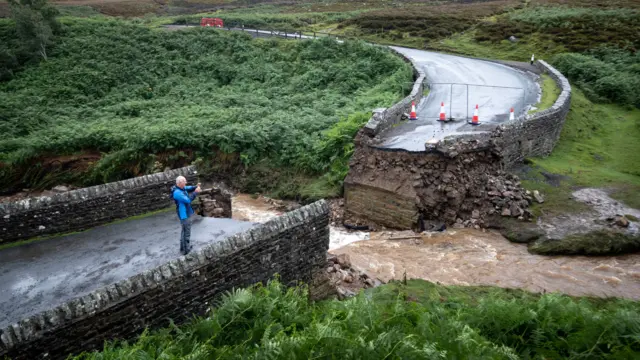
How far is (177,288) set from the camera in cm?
662

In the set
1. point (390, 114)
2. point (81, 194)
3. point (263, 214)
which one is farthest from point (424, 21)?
point (81, 194)

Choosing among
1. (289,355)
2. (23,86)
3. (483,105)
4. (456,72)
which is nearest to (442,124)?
A: (483,105)

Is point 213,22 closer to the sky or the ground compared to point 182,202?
A: closer to the sky

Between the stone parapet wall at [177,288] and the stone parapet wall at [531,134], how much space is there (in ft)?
33.6

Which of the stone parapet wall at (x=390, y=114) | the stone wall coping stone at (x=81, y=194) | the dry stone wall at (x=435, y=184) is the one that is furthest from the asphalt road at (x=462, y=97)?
the stone wall coping stone at (x=81, y=194)

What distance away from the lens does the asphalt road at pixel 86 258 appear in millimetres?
7465

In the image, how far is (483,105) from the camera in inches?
838

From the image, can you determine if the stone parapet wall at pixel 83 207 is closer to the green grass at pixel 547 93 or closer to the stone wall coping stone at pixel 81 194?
the stone wall coping stone at pixel 81 194

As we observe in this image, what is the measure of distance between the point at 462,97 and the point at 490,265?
470 inches

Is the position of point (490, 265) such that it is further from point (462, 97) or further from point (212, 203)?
point (462, 97)

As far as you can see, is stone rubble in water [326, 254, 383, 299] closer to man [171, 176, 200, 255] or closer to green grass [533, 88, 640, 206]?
man [171, 176, 200, 255]

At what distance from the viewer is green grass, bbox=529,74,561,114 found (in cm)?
2078

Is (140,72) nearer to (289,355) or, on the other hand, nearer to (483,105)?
(483,105)

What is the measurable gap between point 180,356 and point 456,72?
1045 inches
